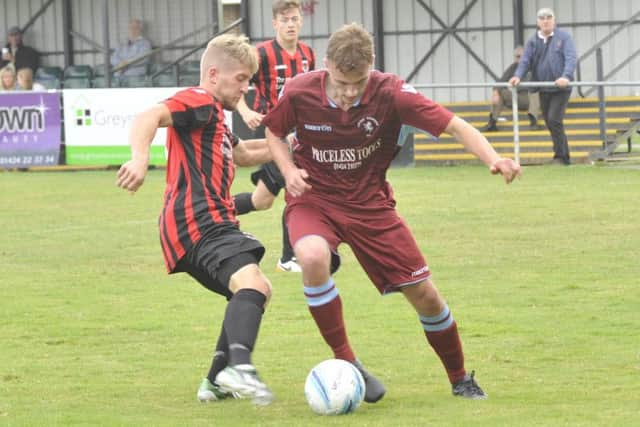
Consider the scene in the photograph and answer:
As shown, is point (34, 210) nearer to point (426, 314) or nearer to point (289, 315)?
point (289, 315)

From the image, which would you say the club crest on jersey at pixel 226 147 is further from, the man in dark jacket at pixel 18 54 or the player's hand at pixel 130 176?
the man in dark jacket at pixel 18 54

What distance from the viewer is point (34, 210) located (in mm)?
15914

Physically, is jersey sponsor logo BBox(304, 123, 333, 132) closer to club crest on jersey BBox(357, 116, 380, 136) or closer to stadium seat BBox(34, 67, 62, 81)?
club crest on jersey BBox(357, 116, 380, 136)

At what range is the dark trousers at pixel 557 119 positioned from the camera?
19344 mm

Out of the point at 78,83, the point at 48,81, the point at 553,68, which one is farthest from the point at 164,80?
the point at 553,68

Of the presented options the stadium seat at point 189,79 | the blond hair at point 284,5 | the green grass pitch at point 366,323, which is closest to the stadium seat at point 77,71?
the stadium seat at point 189,79

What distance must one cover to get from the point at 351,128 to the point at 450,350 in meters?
1.08

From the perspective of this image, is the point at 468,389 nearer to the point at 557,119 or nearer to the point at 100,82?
the point at 557,119

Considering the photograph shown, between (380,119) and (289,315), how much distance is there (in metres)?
2.76

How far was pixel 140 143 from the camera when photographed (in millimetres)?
5879

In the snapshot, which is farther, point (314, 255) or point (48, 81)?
point (48, 81)

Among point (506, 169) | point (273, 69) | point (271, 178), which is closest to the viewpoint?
point (506, 169)

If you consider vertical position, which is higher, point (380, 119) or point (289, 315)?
point (380, 119)

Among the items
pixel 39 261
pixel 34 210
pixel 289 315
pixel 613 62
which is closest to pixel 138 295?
pixel 289 315
